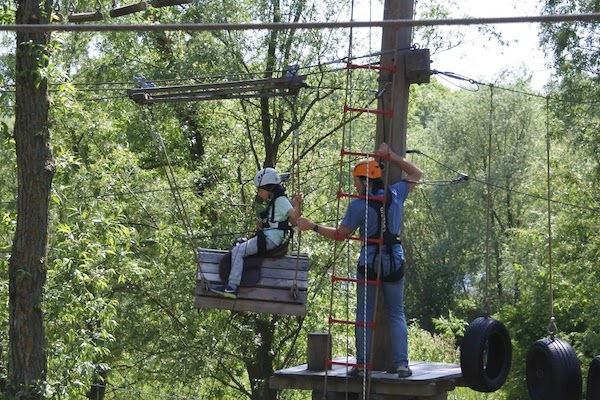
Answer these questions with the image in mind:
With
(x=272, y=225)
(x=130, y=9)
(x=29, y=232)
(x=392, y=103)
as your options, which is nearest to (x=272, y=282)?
(x=272, y=225)

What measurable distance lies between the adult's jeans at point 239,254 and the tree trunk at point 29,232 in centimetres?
298

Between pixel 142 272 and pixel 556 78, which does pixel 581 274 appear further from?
pixel 142 272

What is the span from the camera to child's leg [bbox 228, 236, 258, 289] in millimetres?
10461

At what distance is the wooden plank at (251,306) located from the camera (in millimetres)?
10351

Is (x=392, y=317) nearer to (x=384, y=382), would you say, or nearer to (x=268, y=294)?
(x=384, y=382)

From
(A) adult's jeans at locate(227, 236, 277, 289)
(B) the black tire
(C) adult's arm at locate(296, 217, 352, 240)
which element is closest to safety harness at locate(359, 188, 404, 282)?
(C) adult's arm at locate(296, 217, 352, 240)

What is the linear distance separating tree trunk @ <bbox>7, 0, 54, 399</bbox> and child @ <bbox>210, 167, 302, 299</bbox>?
2897 millimetres

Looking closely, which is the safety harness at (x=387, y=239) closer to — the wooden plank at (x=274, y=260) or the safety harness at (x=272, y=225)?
the wooden plank at (x=274, y=260)

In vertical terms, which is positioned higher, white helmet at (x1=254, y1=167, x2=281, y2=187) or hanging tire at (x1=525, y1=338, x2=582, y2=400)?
white helmet at (x1=254, y1=167, x2=281, y2=187)

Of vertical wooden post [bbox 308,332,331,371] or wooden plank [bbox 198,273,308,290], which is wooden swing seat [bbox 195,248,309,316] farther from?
vertical wooden post [bbox 308,332,331,371]

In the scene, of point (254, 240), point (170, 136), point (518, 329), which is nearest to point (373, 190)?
point (254, 240)

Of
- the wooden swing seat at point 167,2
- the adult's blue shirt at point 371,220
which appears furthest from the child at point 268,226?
the wooden swing seat at point 167,2

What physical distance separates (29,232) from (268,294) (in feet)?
11.0

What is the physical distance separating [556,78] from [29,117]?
11.1 m
